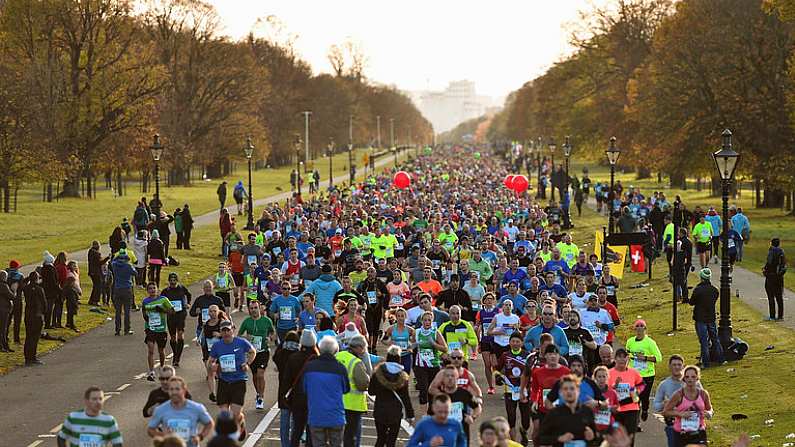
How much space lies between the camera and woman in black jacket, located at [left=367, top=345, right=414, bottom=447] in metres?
13.4

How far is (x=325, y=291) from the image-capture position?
20.0m

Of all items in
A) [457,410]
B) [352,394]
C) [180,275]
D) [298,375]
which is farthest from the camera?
[180,275]

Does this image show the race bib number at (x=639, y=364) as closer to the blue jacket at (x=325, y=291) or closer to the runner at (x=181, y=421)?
the blue jacket at (x=325, y=291)

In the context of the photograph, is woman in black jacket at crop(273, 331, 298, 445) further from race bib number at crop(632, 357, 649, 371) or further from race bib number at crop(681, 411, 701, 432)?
race bib number at crop(681, 411, 701, 432)

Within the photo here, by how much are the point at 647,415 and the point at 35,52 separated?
58.3 m

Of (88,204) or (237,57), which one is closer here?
→ (88,204)

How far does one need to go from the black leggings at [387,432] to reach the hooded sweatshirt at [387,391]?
7cm

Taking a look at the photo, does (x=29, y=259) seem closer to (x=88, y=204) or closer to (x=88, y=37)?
(x=88, y=204)

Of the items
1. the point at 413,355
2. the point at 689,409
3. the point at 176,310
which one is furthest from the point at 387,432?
the point at 176,310

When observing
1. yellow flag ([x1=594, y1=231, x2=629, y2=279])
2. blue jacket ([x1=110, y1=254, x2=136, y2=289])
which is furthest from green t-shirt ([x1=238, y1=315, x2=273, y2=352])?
yellow flag ([x1=594, y1=231, x2=629, y2=279])

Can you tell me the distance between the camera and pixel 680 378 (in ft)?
43.0

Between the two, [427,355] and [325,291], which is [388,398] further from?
[325,291]

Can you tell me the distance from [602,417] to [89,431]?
4.99m

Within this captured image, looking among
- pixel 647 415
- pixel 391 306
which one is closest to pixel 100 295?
pixel 391 306
